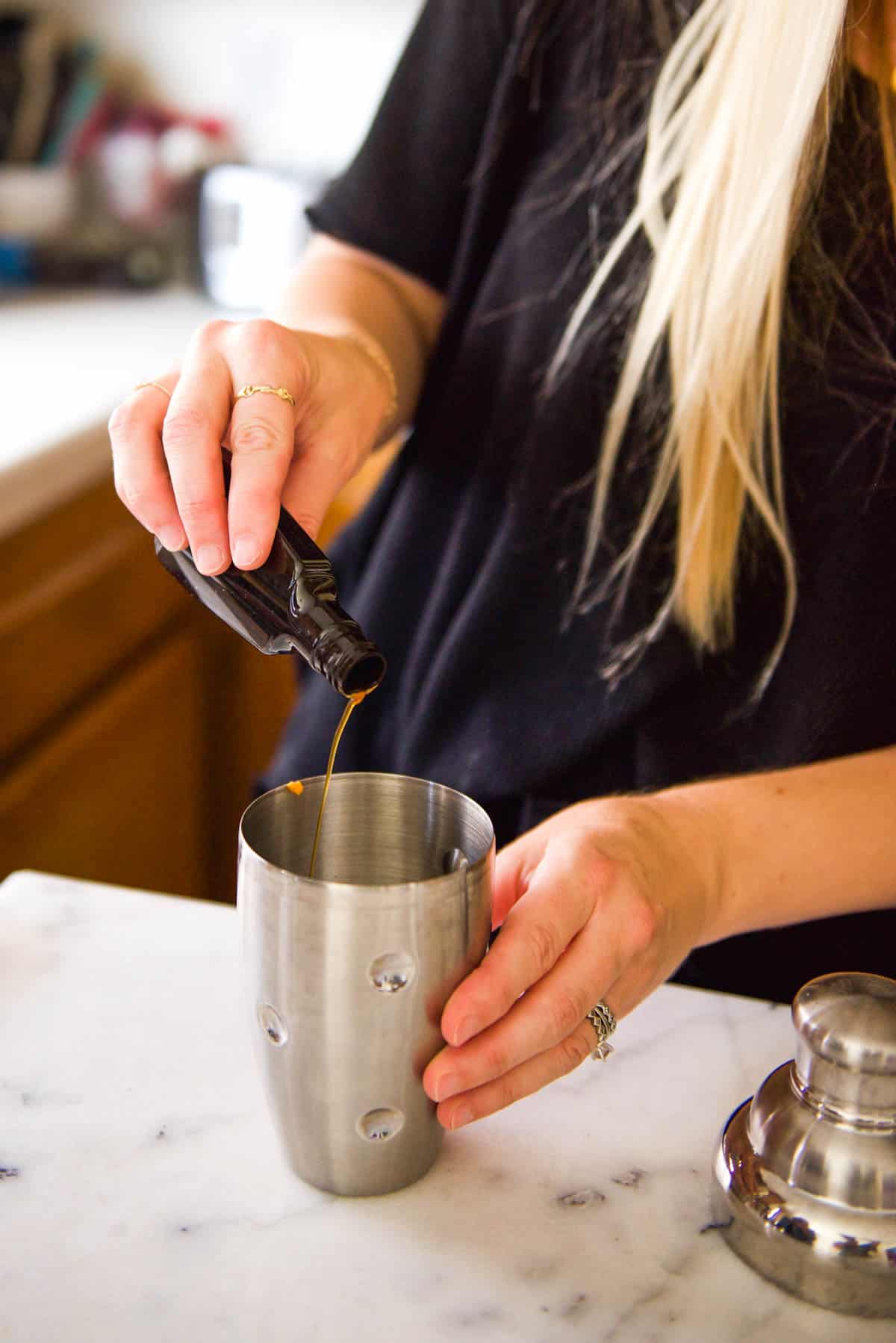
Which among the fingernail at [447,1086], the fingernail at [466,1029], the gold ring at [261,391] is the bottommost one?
the fingernail at [447,1086]

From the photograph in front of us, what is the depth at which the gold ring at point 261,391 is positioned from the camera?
0.65m

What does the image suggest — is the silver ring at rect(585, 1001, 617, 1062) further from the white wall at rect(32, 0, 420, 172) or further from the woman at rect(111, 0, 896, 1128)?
the white wall at rect(32, 0, 420, 172)

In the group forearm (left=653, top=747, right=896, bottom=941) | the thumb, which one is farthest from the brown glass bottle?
forearm (left=653, top=747, right=896, bottom=941)

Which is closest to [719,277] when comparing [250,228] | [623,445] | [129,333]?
[623,445]

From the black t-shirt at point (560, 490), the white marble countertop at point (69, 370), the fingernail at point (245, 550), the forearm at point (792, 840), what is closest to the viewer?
the fingernail at point (245, 550)

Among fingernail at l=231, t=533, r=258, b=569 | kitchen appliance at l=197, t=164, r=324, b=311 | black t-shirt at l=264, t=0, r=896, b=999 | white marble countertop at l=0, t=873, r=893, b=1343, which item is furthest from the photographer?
kitchen appliance at l=197, t=164, r=324, b=311

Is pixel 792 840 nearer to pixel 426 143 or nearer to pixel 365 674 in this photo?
pixel 365 674

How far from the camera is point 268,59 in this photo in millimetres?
2154

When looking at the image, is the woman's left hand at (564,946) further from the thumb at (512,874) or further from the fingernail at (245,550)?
the fingernail at (245,550)

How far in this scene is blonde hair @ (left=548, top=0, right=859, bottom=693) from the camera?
74cm

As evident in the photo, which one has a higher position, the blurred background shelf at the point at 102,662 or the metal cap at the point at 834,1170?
the metal cap at the point at 834,1170

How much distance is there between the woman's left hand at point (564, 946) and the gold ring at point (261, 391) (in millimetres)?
251

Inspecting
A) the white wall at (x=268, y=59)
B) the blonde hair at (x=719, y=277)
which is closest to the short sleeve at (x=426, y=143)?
the blonde hair at (x=719, y=277)

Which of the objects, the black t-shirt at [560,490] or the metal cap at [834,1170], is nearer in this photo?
the metal cap at [834,1170]
